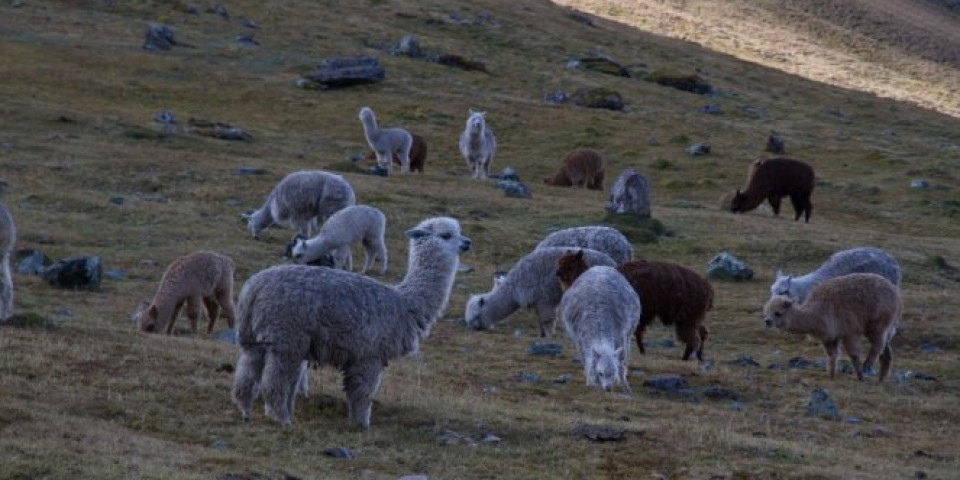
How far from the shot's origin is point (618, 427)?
537 inches

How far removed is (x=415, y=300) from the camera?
1362cm

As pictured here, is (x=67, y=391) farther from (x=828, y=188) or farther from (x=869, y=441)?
(x=828, y=188)

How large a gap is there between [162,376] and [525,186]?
25.7 metres

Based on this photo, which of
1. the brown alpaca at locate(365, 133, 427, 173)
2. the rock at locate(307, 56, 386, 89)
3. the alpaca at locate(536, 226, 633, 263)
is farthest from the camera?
the rock at locate(307, 56, 386, 89)

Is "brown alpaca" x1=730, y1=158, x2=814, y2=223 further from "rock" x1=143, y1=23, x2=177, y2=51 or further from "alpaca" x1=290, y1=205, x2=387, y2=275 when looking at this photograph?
"rock" x1=143, y1=23, x2=177, y2=51

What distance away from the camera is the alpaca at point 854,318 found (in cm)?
1927

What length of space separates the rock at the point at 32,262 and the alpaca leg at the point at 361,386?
11.8 meters

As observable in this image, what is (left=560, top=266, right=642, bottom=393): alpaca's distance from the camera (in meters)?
16.6

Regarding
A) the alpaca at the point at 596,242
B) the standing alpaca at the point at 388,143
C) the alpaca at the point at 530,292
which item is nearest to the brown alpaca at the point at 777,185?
the standing alpaca at the point at 388,143

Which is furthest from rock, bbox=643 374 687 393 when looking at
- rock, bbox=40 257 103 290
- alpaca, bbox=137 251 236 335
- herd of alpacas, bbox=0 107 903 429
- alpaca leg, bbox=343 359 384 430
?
rock, bbox=40 257 103 290

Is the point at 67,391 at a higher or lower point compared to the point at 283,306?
lower

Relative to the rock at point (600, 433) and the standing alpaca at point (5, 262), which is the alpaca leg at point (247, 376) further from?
the standing alpaca at point (5, 262)

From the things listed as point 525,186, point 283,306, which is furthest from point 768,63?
point 283,306

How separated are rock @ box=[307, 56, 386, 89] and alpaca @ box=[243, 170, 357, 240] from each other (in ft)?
102
